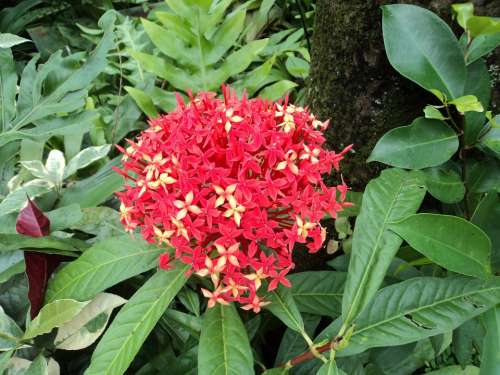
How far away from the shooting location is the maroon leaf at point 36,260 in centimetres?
82

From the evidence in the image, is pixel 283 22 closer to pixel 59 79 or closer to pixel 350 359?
pixel 59 79

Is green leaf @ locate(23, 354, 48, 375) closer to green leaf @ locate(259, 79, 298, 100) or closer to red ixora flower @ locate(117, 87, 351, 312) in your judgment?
red ixora flower @ locate(117, 87, 351, 312)

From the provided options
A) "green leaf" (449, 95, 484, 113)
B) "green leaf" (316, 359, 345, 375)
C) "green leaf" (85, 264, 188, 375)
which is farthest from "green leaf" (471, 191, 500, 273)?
"green leaf" (85, 264, 188, 375)

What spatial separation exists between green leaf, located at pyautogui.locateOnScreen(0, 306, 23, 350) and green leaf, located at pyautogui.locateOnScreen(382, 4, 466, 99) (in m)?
0.76

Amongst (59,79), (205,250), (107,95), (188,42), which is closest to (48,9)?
(107,95)

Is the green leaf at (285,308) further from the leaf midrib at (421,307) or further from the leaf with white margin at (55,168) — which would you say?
the leaf with white margin at (55,168)

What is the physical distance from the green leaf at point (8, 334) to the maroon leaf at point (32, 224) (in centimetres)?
14

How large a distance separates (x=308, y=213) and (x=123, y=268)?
313mm

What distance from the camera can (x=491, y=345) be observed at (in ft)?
2.05

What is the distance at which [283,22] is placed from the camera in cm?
216

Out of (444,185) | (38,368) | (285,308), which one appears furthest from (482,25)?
(38,368)

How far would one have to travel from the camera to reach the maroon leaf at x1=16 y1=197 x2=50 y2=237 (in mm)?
854

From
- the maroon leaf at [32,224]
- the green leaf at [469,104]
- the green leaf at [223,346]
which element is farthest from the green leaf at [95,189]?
the green leaf at [469,104]

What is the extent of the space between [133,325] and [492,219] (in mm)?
567
